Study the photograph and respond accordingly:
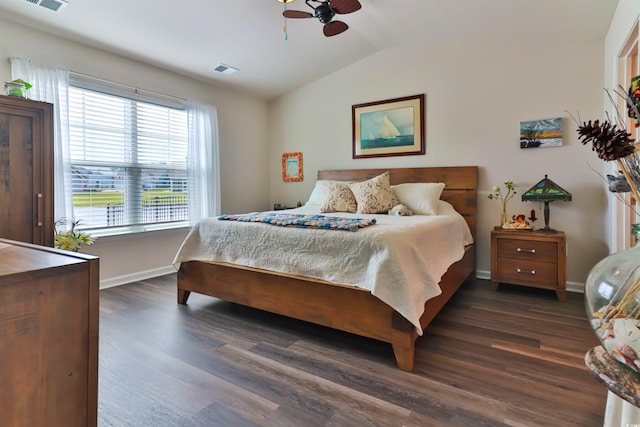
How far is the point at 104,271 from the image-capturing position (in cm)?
345

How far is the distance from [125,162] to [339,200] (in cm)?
239

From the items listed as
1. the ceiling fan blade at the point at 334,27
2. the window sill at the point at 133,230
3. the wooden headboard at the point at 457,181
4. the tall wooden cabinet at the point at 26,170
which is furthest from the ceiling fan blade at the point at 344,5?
the window sill at the point at 133,230

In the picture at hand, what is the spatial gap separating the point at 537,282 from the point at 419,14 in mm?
2802

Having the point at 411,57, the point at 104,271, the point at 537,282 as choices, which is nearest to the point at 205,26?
the point at 411,57

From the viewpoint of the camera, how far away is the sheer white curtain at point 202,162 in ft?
13.7

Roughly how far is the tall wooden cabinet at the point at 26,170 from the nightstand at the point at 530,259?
3.82 metres

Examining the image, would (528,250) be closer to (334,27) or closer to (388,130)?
(388,130)

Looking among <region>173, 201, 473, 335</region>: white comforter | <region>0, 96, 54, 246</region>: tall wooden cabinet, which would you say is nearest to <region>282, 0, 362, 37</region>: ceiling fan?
<region>173, 201, 473, 335</region>: white comforter

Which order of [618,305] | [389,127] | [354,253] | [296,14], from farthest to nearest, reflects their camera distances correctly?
[389,127] < [296,14] < [354,253] < [618,305]

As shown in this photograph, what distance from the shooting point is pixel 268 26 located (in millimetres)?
3287

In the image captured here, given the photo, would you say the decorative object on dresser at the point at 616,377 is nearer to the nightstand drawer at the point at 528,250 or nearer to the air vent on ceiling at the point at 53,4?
the nightstand drawer at the point at 528,250

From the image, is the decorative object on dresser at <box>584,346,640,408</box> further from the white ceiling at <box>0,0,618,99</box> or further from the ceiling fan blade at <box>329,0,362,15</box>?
the white ceiling at <box>0,0,618,99</box>

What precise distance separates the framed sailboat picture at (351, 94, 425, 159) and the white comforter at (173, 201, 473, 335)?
1534 mm

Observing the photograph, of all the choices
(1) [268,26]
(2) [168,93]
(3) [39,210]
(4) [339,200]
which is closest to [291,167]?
(4) [339,200]
